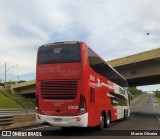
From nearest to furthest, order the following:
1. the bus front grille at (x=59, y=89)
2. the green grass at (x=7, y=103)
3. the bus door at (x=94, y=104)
→ 1. the bus front grille at (x=59, y=89)
2. the bus door at (x=94, y=104)
3. the green grass at (x=7, y=103)

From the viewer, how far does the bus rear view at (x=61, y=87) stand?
14.1 metres

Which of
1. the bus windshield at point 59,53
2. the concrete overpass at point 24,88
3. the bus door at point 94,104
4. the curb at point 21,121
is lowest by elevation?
the curb at point 21,121

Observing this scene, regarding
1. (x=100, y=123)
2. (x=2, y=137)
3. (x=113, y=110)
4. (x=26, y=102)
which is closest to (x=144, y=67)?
(x=113, y=110)

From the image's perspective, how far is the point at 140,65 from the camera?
38500 millimetres

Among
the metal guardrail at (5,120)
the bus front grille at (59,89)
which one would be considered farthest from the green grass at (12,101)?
the bus front grille at (59,89)

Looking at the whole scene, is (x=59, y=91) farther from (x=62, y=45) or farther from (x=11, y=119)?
(x=11, y=119)

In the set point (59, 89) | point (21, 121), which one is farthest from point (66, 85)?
point (21, 121)

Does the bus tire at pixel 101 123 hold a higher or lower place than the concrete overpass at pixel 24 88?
lower

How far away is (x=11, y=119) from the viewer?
18094 mm

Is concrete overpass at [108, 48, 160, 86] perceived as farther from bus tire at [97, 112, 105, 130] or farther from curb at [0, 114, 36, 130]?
bus tire at [97, 112, 105, 130]

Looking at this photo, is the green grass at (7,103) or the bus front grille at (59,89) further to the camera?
the green grass at (7,103)

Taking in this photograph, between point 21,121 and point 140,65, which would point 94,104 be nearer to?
point 21,121

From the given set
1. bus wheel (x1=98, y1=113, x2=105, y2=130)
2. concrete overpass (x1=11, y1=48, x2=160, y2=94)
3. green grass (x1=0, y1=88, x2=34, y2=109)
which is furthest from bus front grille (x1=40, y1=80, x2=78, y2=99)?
green grass (x1=0, y1=88, x2=34, y2=109)

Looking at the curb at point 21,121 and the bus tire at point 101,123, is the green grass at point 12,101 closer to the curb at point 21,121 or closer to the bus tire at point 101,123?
the curb at point 21,121
